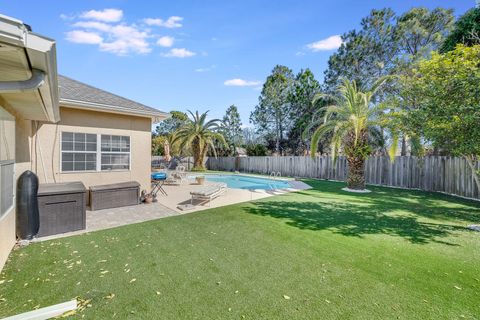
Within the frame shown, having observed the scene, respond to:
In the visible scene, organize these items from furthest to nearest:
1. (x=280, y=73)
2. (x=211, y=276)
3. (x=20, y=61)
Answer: (x=280, y=73) < (x=211, y=276) < (x=20, y=61)

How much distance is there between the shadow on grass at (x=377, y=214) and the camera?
19.1ft

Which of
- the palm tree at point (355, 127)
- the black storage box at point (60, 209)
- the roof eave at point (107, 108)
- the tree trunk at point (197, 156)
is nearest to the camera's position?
the black storage box at point (60, 209)

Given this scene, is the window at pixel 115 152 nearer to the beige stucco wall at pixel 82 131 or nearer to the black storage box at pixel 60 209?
the beige stucco wall at pixel 82 131

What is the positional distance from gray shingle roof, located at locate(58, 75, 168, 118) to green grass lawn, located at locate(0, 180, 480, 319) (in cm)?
463

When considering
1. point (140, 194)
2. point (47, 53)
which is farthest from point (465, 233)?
point (140, 194)

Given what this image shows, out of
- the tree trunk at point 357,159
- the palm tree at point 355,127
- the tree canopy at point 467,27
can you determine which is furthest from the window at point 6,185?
the tree canopy at point 467,27

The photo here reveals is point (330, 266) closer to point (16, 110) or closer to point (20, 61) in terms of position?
point (20, 61)

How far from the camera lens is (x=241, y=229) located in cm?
593

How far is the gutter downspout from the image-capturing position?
8.37 ft

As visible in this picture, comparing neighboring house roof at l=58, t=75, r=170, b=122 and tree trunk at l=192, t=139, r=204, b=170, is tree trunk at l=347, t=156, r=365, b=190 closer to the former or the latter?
neighboring house roof at l=58, t=75, r=170, b=122

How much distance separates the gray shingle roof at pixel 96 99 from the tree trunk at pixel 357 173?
10.5 m

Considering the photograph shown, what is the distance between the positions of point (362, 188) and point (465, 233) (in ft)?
23.5

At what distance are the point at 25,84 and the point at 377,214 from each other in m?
9.00

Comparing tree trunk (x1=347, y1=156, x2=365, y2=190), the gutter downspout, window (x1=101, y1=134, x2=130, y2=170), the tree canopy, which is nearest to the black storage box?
window (x1=101, y1=134, x2=130, y2=170)
